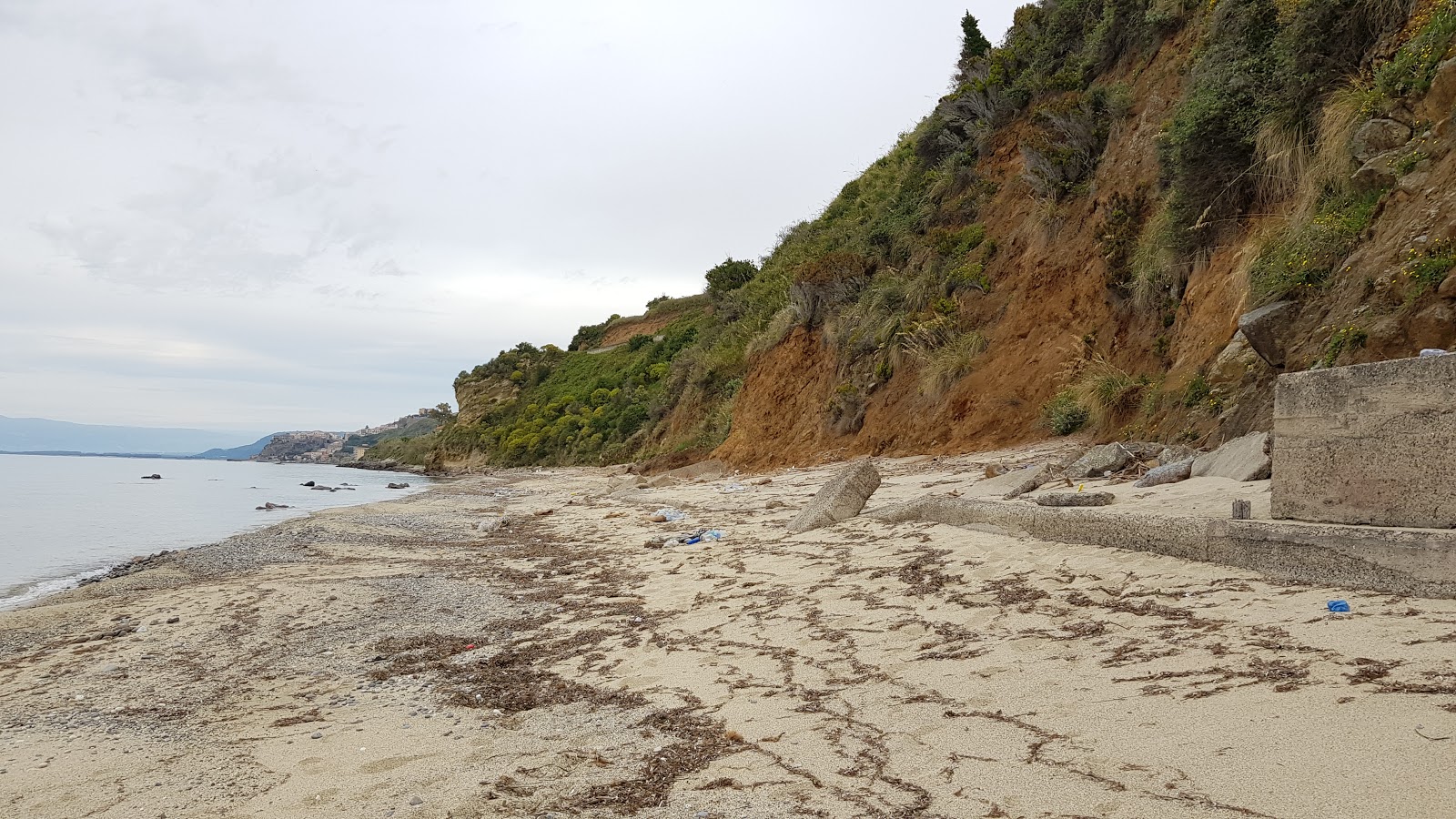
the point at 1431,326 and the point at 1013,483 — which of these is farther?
the point at 1013,483

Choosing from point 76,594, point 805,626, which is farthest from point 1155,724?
point 76,594

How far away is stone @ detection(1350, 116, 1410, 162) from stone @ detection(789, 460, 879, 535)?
520cm

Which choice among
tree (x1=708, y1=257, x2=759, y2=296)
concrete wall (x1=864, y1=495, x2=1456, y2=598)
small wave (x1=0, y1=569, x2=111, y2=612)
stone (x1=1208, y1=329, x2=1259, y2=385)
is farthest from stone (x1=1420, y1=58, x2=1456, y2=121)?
tree (x1=708, y1=257, x2=759, y2=296)

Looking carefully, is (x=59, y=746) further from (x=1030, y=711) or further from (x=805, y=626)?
(x=1030, y=711)

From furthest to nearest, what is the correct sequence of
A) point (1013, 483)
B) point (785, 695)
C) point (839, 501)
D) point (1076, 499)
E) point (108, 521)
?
point (108, 521) < point (839, 501) < point (1013, 483) < point (1076, 499) < point (785, 695)

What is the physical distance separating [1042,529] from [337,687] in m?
4.39

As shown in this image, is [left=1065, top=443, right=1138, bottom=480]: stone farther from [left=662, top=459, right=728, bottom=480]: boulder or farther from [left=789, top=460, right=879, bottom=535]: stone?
[left=662, top=459, right=728, bottom=480]: boulder

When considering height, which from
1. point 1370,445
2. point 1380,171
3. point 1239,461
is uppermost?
point 1380,171

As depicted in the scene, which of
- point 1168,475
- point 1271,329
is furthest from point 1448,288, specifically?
point 1168,475

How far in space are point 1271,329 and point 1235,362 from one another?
0.92 metres

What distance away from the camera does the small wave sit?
28.2ft

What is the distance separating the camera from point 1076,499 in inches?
235

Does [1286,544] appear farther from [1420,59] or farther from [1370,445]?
[1420,59]

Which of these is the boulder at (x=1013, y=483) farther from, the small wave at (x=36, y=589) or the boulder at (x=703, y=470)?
the boulder at (x=703, y=470)
